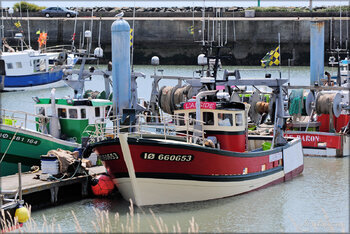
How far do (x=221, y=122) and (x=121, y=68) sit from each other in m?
3.08

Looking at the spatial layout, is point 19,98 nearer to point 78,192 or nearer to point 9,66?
point 9,66

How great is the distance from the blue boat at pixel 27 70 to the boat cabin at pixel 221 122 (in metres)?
25.2

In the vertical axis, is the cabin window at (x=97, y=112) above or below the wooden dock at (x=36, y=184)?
above

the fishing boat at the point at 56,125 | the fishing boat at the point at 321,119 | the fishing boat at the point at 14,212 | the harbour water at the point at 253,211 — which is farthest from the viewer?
the fishing boat at the point at 321,119

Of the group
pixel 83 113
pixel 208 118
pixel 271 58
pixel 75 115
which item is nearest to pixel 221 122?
pixel 208 118

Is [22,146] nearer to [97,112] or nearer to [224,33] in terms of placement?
[97,112]

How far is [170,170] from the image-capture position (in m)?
16.5

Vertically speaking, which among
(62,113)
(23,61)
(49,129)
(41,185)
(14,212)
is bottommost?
(14,212)

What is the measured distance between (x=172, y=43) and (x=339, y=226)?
1775 inches

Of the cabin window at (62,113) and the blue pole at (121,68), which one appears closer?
the blue pole at (121,68)

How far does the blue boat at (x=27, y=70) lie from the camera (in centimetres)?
4219

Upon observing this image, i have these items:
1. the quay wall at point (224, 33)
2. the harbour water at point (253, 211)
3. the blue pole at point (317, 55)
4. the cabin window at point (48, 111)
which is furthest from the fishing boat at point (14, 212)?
the quay wall at point (224, 33)

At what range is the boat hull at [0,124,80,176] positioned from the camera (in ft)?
60.7

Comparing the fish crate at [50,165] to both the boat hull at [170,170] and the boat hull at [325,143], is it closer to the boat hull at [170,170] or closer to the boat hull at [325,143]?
the boat hull at [170,170]
